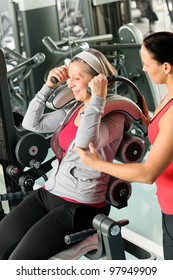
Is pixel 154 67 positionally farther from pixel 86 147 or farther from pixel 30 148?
pixel 30 148

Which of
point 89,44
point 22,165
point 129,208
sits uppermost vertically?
point 89,44

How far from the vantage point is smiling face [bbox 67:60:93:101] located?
2271 mm

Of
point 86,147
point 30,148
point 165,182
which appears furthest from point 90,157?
point 30,148

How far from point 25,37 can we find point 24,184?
2067mm

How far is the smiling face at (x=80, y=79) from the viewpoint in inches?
89.4

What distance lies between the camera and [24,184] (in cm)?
282

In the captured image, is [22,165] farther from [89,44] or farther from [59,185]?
[89,44]

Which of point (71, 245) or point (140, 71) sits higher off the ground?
point (140, 71)

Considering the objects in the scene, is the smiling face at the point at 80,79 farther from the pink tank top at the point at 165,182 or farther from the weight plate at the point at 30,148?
the weight plate at the point at 30,148

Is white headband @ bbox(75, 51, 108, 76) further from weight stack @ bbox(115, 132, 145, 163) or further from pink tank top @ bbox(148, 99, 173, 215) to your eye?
pink tank top @ bbox(148, 99, 173, 215)

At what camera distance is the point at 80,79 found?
2.28 meters

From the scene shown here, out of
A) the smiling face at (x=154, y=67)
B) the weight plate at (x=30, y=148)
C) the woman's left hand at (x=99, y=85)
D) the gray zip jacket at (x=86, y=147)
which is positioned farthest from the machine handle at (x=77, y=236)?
the weight plate at (x=30, y=148)
